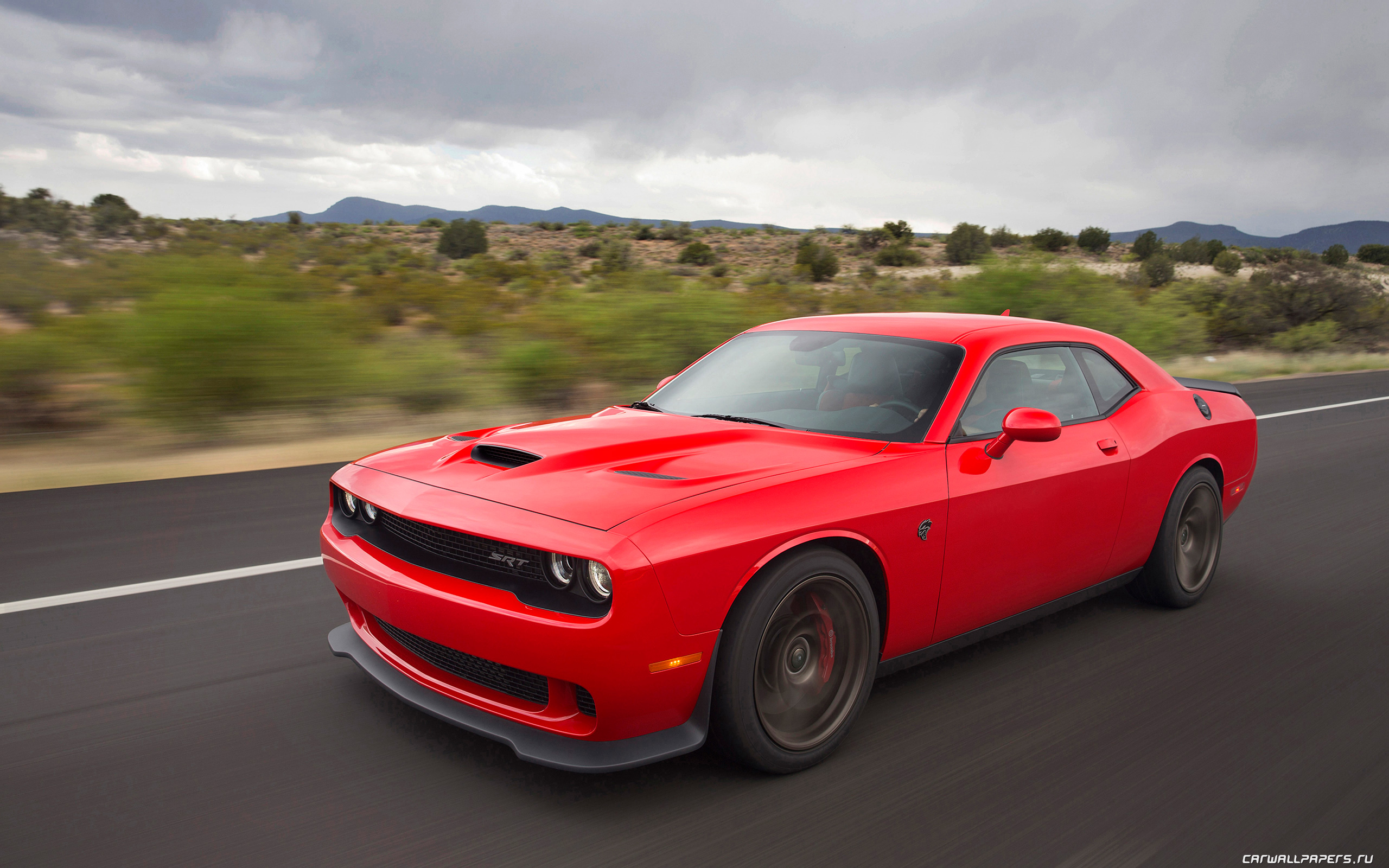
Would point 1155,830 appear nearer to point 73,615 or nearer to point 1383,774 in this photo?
point 1383,774

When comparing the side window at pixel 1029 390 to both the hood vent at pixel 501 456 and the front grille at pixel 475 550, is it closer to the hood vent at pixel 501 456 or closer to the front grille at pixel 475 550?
the hood vent at pixel 501 456

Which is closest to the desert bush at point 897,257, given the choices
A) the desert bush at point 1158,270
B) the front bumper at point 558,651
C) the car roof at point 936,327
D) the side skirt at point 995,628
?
the desert bush at point 1158,270

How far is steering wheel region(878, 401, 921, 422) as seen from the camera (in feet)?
11.5

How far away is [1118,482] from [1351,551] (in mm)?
2750

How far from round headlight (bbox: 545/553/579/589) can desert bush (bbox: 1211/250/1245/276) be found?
50458 mm

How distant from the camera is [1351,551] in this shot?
18.6ft

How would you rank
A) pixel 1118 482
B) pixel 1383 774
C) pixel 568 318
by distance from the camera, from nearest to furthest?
pixel 1383 774 → pixel 1118 482 → pixel 568 318

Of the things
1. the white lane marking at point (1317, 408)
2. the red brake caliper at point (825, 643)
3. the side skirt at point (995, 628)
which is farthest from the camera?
the white lane marking at point (1317, 408)

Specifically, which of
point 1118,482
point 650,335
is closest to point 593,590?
point 1118,482

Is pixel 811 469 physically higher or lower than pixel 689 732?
higher

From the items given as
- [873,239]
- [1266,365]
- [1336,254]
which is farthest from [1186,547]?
[1336,254]

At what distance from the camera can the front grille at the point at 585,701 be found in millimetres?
2574

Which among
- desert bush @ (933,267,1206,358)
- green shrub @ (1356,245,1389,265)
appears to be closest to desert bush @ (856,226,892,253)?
desert bush @ (933,267,1206,358)

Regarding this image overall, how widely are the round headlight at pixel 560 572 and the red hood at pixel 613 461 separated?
0.36ft
